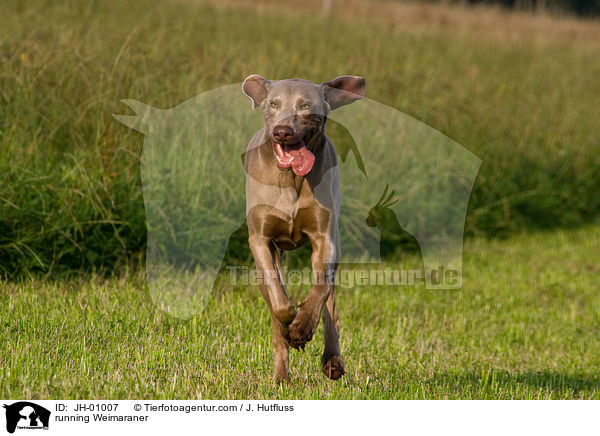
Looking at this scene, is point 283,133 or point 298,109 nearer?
point 283,133

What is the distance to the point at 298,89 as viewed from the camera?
11.6ft

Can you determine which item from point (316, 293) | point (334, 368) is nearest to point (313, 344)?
point (334, 368)

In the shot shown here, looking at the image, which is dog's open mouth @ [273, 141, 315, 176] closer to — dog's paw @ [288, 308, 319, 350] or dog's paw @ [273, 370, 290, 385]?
dog's paw @ [288, 308, 319, 350]

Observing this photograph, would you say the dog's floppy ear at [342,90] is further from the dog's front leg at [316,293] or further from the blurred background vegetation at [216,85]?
the blurred background vegetation at [216,85]

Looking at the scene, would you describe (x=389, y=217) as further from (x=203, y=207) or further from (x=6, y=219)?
(x=6, y=219)

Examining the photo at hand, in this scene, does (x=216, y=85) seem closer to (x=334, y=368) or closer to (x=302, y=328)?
(x=334, y=368)

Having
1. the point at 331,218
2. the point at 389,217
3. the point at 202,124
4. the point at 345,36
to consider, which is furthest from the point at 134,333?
the point at 345,36

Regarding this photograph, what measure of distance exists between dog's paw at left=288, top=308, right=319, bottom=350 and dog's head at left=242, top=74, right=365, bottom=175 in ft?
2.20

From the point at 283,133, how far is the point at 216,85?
4.89 meters

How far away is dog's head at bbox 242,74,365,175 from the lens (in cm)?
345

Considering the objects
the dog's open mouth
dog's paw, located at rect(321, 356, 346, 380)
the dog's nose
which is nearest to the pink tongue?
the dog's open mouth
